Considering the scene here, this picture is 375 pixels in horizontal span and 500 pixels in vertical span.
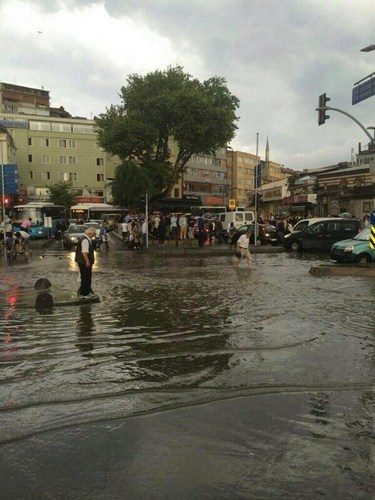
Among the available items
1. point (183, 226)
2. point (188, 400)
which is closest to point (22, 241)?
point (183, 226)

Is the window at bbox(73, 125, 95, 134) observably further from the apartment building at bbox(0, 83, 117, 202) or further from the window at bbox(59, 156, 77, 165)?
the window at bbox(59, 156, 77, 165)

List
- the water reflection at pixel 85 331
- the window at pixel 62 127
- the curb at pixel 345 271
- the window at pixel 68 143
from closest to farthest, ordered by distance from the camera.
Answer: the water reflection at pixel 85 331 < the curb at pixel 345 271 < the window at pixel 68 143 < the window at pixel 62 127

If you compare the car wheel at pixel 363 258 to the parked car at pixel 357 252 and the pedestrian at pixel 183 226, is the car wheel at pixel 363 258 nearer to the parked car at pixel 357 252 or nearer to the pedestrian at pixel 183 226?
the parked car at pixel 357 252

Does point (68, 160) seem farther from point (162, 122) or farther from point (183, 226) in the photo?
point (183, 226)

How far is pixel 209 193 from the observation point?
9675cm

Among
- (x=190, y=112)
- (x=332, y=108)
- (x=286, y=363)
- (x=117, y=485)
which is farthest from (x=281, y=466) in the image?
(x=190, y=112)

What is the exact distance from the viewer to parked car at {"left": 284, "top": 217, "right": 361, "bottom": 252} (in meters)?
27.6

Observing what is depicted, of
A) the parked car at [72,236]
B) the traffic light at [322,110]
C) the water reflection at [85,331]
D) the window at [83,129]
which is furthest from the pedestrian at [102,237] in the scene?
the window at [83,129]

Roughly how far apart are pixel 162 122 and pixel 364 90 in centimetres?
2614

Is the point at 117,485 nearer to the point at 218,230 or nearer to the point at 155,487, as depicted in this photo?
the point at 155,487

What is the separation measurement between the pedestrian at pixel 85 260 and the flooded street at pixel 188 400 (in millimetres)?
637

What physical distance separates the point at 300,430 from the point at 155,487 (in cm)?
152

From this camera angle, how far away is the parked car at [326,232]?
1088 inches

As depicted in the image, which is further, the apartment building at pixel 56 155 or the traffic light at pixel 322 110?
the apartment building at pixel 56 155
